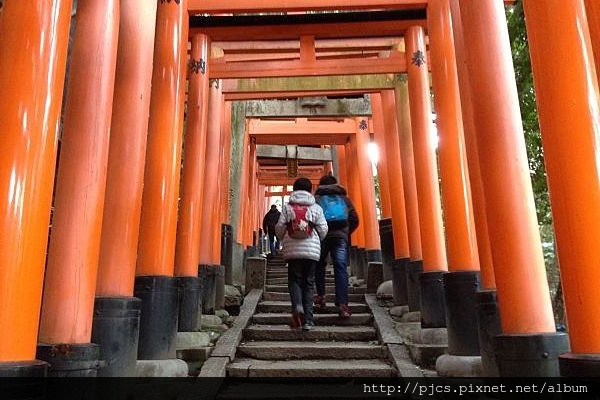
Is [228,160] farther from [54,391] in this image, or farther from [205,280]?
[54,391]

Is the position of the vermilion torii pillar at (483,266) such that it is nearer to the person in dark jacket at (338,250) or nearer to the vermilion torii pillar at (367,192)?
the person in dark jacket at (338,250)

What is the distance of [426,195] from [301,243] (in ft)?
5.29

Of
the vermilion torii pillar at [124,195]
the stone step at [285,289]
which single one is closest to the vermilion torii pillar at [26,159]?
the vermilion torii pillar at [124,195]

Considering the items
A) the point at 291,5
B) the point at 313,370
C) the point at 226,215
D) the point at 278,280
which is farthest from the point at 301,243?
the point at 278,280

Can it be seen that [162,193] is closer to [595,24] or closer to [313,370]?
[313,370]

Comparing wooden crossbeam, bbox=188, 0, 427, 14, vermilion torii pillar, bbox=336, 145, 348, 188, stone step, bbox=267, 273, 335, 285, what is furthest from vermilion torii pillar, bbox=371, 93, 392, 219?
vermilion torii pillar, bbox=336, 145, 348, 188

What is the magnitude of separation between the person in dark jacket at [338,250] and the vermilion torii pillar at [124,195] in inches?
120

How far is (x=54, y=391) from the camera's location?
312cm

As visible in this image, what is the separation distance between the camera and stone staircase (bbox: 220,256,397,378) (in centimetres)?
506

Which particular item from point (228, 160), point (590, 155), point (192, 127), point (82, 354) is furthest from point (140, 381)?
point (228, 160)

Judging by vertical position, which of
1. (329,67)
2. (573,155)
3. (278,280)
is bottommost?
(278,280)

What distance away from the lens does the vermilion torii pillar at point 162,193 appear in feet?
15.6

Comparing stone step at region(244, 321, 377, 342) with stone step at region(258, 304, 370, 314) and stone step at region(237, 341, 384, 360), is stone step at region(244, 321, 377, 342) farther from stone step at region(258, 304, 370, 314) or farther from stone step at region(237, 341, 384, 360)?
stone step at region(258, 304, 370, 314)

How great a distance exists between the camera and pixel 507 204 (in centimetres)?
350
